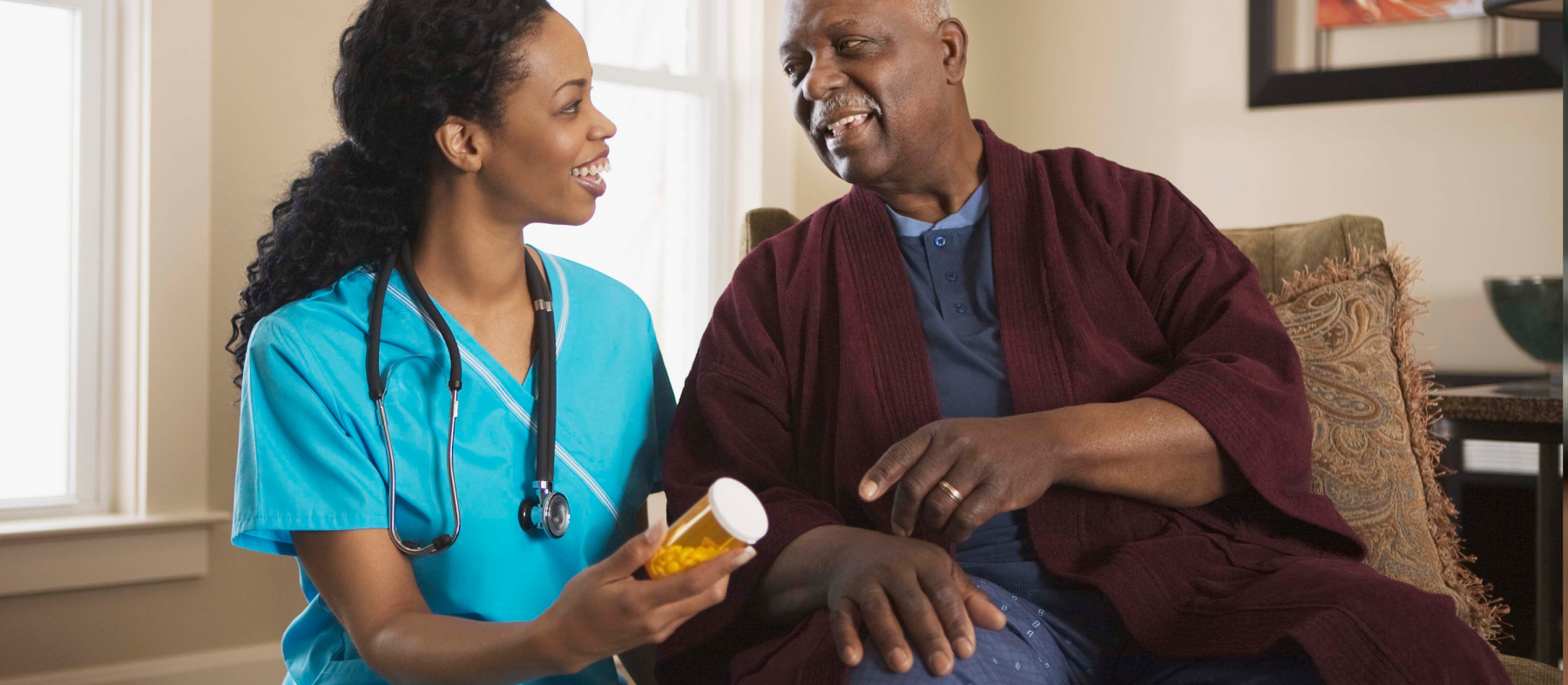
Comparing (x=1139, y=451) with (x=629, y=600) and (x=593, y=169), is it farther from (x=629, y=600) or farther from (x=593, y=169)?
(x=593, y=169)

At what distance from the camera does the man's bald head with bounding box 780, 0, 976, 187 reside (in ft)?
4.69

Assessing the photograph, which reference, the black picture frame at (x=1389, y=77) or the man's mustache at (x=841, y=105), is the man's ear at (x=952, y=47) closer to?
the man's mustache at (x=841, y=105)

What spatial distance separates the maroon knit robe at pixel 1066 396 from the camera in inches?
44.0

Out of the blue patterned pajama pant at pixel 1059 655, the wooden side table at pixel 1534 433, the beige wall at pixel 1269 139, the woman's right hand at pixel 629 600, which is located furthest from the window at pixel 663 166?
the woman's right hand at pixel 629 600

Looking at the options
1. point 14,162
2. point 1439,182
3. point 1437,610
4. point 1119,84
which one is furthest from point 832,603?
point 1119,84

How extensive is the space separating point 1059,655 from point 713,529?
48 cm

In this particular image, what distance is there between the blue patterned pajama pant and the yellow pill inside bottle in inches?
9.9

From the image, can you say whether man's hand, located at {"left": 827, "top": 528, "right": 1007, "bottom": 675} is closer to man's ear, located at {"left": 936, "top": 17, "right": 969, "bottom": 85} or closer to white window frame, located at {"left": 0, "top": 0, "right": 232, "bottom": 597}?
man's ear, located at {"left": 936, "top": 17, "right": 969, "bottom": 85}

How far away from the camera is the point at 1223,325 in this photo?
1.25 metres

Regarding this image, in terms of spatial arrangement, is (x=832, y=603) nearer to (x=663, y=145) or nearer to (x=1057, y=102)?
(x=663, y=145)

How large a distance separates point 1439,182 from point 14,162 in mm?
2994

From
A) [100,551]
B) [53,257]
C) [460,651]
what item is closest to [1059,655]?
[460,651]

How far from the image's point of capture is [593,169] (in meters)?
1.41

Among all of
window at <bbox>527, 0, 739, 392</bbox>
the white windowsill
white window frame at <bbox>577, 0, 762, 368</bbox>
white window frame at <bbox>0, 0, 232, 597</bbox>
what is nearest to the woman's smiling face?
white window frame at <bbox>0, 0, 232, 597</bbox>
